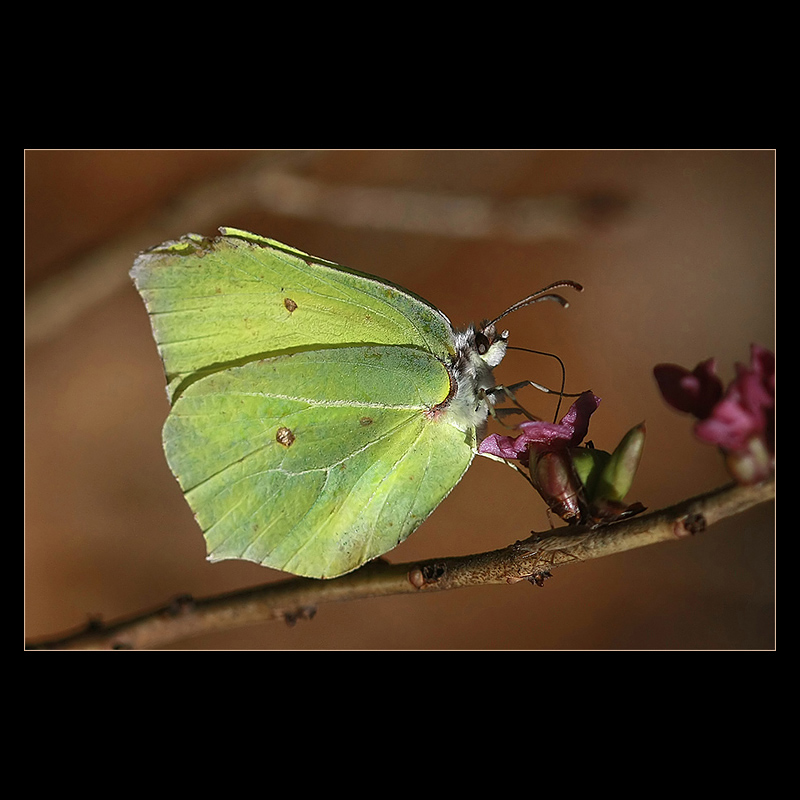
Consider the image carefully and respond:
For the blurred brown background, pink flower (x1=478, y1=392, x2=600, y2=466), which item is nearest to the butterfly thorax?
pink flower (x1=478, y1=392, x2=600, y2=466)

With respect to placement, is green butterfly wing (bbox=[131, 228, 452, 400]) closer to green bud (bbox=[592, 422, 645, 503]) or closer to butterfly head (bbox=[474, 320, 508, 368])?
butterfly head (bbox=[474, 320, 508, 368])

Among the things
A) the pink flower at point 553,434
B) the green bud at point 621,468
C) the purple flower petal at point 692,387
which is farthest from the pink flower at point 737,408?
the pink flower at point 553,434

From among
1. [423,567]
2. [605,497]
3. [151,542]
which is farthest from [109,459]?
[605,497]

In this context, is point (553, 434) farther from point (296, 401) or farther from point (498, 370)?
point (498, 370)

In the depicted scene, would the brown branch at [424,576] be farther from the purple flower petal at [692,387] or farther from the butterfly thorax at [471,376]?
the butterfly thorax at [471,376]

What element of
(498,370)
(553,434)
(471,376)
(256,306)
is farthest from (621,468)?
(498,370)

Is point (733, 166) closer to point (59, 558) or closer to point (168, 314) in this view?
point (168, 314)

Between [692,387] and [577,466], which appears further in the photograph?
[577,466]
